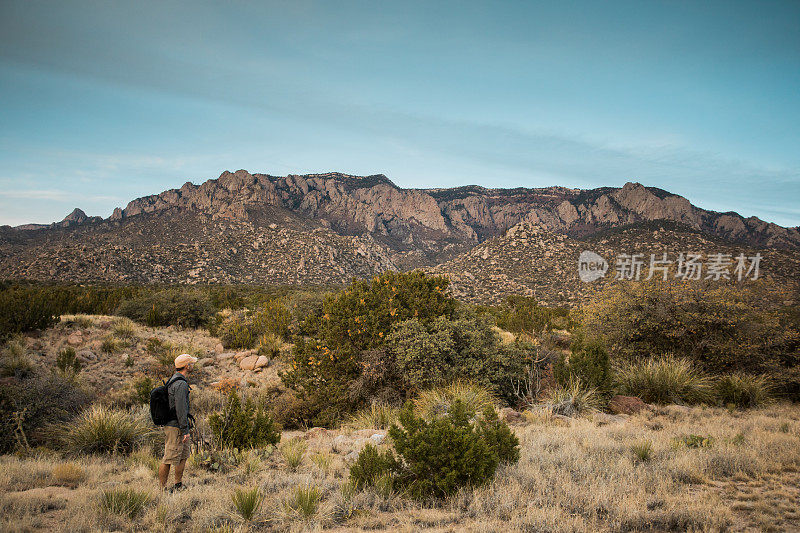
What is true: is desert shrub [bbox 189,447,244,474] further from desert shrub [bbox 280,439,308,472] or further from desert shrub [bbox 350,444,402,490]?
desert shrub [bbox 350,444,402,490]

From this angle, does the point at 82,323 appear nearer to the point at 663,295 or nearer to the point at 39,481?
the point at 39,481

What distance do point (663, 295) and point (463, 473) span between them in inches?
429

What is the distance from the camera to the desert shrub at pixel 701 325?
37.2ft

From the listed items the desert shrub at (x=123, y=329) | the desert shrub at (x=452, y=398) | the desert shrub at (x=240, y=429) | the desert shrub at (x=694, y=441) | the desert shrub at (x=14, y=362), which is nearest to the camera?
the desert shrub at (x=694, y=441)

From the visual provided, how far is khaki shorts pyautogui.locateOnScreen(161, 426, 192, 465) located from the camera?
17.5ft

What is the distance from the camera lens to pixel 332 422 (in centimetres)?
992

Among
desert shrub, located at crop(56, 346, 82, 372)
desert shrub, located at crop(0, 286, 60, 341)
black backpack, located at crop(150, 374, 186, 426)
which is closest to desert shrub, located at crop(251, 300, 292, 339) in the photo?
desert shrub, located at crop(56, 346, 82, 372)

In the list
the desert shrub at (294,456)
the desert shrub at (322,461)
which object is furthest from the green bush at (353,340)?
the desert shrub at (322,461)

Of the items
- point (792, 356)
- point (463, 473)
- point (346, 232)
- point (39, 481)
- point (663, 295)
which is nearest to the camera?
point (463, 473)

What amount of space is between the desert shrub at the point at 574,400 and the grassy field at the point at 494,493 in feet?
7.54

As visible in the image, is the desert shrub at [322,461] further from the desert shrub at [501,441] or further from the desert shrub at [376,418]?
the desert shrub at [376,418]

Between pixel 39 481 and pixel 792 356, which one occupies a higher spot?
pixel 792 356

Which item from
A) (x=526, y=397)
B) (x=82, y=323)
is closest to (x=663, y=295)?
(x=526, y=397)

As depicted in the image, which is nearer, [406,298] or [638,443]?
[638,443]
